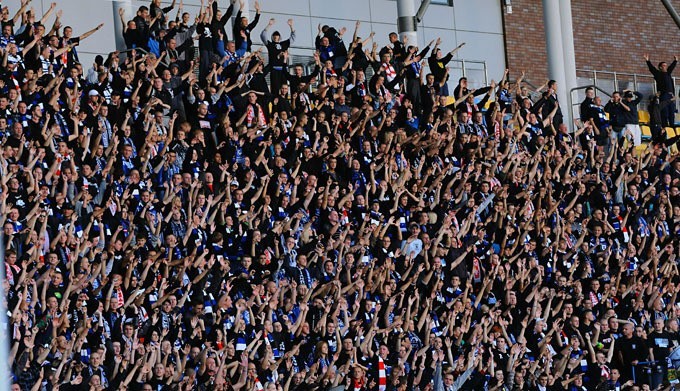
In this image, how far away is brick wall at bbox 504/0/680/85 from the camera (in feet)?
97.5

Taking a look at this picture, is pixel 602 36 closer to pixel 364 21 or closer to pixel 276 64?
pixel 364 21

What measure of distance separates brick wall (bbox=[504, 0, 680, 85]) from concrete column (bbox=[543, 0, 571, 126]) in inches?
122

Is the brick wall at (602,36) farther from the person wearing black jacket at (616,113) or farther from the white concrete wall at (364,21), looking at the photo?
the person wearing black jacket at (616,113)

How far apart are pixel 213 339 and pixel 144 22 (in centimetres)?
561

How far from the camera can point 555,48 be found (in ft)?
84.7

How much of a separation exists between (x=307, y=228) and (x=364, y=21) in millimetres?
11188

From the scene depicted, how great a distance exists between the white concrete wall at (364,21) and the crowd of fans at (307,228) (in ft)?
11.3

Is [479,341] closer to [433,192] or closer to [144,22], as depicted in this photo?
[433,192]

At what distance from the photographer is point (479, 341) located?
17297 millimetres

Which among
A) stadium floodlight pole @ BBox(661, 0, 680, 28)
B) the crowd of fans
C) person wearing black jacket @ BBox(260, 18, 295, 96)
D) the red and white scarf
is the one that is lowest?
the crowd of fans

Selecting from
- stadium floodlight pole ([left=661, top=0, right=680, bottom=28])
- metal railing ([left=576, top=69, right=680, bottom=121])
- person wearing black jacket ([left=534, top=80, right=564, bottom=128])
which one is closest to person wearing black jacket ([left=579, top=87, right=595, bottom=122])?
person wearing black jacket ([left=534, top=80, right=564, bottom=128])

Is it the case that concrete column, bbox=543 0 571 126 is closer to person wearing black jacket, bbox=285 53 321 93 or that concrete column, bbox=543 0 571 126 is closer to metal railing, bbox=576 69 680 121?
metal railing, bbox=576 69 680 121

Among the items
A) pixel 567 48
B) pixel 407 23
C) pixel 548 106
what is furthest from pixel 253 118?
pixel 567 48

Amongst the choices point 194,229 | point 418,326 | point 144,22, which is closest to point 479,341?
point 418,326
